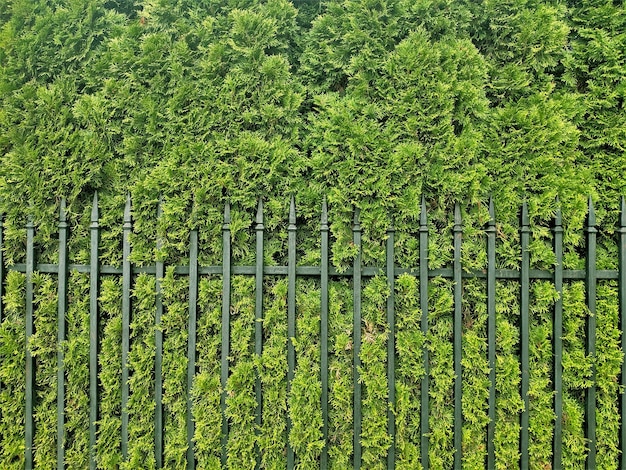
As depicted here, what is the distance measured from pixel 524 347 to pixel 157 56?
3.06 metres

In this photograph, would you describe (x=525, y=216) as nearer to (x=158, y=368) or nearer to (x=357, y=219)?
(x=357, y=219)

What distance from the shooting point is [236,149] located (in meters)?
2.36

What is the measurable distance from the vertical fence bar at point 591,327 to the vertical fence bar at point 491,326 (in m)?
0.62

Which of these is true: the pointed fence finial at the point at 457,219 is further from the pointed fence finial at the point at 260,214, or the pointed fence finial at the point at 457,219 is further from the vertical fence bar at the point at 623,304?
the pointed fence finial at the point at 260,214

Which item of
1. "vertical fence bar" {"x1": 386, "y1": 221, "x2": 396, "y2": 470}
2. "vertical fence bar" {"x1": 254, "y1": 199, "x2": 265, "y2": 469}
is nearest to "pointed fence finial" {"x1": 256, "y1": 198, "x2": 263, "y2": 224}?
"vertical fence bar" {"x1": 254, "y1": 199, "x2": 265, "y2": 469}

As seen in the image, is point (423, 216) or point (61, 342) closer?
point (423, 216)

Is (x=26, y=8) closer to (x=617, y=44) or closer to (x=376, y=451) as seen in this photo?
(x=376, y=451)

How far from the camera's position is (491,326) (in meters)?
2.29

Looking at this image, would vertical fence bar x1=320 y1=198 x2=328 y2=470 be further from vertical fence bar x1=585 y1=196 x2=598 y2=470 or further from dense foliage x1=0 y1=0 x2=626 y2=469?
vertical fence bar x1=585 y1=196 x2=598 y2=470

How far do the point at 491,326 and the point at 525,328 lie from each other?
21cm

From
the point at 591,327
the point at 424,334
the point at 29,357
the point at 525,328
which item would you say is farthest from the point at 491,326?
the point at 29,357

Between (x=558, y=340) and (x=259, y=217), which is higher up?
(x=259, y=217)

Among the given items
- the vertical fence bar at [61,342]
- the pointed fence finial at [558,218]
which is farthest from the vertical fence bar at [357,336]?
the vertical fence bar at [61,342]

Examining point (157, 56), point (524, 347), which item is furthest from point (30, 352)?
point (524, 347)
